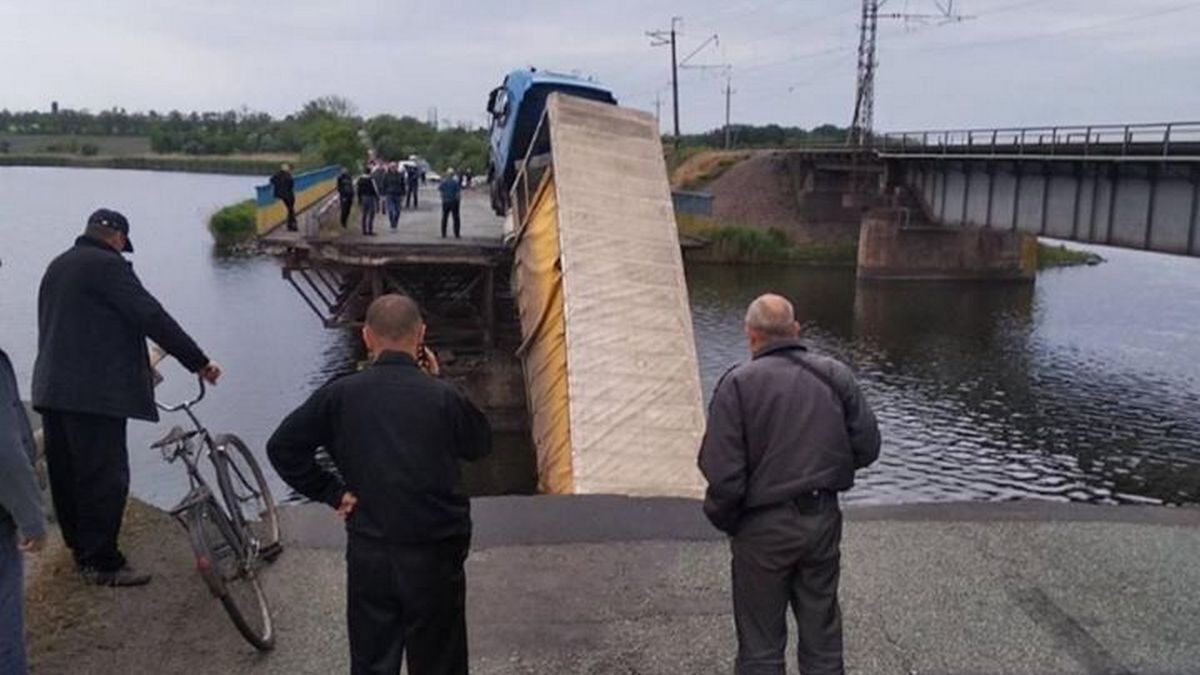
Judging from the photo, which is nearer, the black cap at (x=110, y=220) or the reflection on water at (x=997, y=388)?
the black cap at (x=110, y=220)

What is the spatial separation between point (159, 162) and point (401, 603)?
181m

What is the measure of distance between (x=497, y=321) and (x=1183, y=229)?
17695 mm

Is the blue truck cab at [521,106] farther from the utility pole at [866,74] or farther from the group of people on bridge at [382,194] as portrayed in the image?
the utility pole at [866,74]

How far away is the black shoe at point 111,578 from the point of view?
5984mm

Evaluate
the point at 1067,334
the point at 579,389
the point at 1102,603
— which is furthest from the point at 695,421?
the point at 1067,334

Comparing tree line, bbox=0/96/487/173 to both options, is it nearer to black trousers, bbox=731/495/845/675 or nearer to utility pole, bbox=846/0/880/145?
utility pole, bbox=846/0/880/145

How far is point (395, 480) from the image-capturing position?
400 cm

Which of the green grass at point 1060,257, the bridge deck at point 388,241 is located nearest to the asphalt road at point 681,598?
the bridge deck at point 388,241

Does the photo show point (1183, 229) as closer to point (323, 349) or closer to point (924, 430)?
point (924, 430)

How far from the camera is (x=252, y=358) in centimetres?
2995

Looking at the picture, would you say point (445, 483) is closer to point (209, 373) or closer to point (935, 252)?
point (209, 373)

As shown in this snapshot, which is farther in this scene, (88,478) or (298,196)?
(298,196)

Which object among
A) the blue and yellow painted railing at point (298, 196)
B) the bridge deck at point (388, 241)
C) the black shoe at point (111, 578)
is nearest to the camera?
the black shoe at point (111, 578)

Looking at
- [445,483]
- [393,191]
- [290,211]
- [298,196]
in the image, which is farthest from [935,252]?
[445,483]
